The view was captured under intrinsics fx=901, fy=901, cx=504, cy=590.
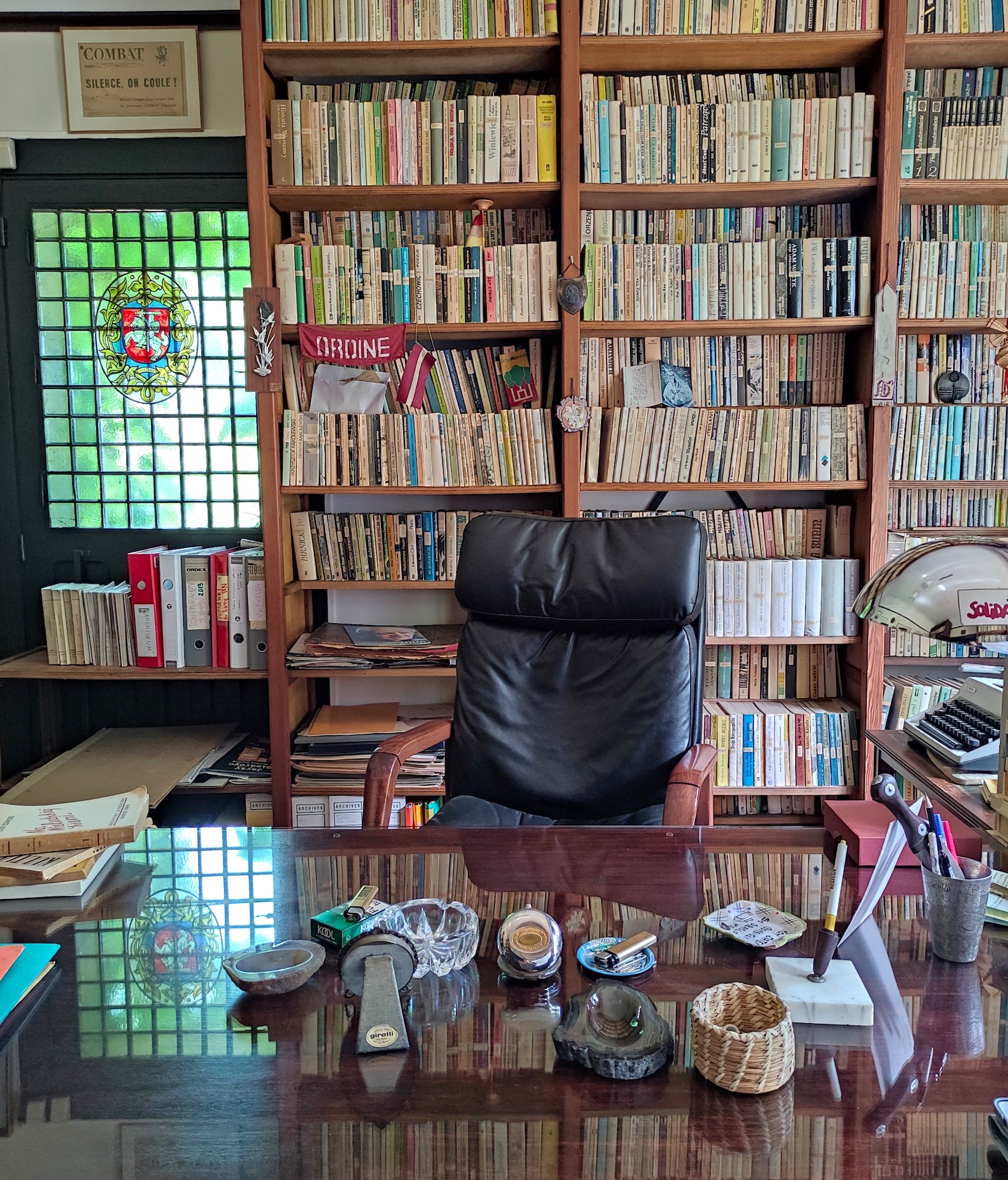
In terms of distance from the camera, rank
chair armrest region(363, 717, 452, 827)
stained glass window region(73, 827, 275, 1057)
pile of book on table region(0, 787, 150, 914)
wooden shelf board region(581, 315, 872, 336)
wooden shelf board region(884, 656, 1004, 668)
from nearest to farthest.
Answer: stained glass window region(73, 827, 275, 1057) < pile of book on table region(0, 787, 150, 914) < chair armrest region(363, 717, 452, 827) < wooden shelf board region(581, 315, 872, 336) < wooden shelf board region(884, 656, 1004, 668)


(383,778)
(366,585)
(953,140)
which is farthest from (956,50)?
(383,778)

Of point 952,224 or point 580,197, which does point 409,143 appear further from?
point 952,224

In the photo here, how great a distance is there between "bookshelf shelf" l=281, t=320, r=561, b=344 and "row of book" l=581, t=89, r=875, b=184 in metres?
0.41

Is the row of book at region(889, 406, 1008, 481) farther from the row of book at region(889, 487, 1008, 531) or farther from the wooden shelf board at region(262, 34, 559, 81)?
the wooden shelf board at region(262, 34, 559, 81)

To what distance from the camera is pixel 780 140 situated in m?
2.45

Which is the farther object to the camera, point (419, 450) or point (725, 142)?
point (419, 450)

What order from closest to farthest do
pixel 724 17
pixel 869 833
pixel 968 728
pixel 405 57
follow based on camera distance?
pixel 869 833, pixel 968 728, pixel 724 17, pixel 405 57

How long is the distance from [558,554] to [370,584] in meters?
0.86

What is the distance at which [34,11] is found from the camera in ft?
8.95

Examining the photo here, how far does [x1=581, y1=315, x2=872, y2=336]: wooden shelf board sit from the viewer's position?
248cm

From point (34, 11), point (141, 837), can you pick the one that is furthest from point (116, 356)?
point (141, 837)

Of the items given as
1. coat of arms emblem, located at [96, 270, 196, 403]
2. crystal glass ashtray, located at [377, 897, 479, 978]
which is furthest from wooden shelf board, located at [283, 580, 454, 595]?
crystal glass ashtray, located at [377, 897, 479, 978]

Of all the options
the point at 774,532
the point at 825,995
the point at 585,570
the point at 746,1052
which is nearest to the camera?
the point at 746,1052

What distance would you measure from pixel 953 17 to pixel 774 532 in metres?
1.42
